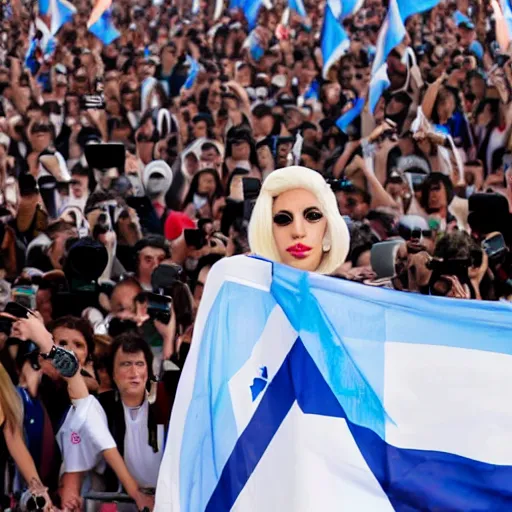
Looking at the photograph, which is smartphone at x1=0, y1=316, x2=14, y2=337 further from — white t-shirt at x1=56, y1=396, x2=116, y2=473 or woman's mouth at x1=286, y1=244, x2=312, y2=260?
woman's mouth at x1=286, y1=244, x2=312, y2=260

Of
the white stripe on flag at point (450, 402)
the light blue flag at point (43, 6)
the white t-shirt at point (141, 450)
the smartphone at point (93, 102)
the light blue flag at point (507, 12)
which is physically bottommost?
the white t-shirt at point (141, 450)

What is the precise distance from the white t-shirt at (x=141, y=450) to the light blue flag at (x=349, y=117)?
5663 mm

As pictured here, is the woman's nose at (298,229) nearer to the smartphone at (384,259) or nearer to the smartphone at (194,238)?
the smartphone at (384,259)

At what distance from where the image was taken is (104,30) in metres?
15.4

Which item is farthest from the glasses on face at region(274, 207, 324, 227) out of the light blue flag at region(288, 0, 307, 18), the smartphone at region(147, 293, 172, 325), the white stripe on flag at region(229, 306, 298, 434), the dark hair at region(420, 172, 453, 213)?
the light blue flag at region(288, 0, 307, 18)

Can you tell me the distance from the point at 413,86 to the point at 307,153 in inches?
69.2

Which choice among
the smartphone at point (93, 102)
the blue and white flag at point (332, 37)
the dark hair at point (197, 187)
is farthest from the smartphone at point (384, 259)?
the blue and white flag at point (332, 37)

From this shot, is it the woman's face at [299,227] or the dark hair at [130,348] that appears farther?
the dark hair at [130,348]

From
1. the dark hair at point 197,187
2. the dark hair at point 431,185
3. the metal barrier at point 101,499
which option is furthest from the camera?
the dark hair at point 197,187

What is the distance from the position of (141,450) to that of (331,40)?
7897 millimetres

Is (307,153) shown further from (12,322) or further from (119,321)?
(12,322)

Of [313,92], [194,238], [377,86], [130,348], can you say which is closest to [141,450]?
[130,348]

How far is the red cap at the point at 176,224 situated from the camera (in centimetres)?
937

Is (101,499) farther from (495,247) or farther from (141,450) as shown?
(495,247)
